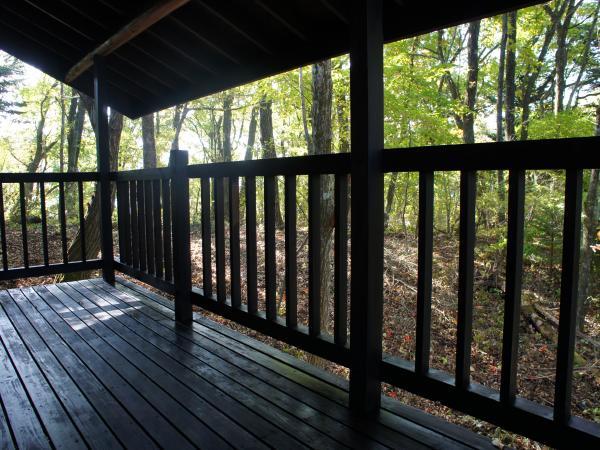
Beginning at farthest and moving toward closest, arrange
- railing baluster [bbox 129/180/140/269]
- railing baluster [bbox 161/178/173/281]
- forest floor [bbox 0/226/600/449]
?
forest floor [bbox 0/226/600/449], railing baluster [bbox 129/180/140/269], railing baluster [bbox 161/178/173/281]

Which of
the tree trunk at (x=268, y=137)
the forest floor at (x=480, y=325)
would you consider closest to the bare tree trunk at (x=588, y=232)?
the forest floor at (x=480, y=325)

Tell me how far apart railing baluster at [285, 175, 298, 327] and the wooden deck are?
327mm

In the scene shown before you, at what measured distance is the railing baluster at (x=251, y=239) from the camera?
2.44 metres

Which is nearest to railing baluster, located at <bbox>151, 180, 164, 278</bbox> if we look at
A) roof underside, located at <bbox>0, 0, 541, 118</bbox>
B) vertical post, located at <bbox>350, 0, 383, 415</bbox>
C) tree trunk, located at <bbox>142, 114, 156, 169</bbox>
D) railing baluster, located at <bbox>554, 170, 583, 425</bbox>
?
roof underside, located at <bbox>0, 0, 541, 118</bbox>

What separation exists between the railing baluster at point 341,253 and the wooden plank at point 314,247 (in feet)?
0.43

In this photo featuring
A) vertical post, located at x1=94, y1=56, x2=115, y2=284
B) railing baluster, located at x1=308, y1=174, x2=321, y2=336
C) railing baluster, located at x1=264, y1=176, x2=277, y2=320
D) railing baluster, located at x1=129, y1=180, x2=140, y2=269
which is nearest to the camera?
railing baluster, located at x1=308, y1=174, x2=321, y2=336

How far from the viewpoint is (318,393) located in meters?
2.01

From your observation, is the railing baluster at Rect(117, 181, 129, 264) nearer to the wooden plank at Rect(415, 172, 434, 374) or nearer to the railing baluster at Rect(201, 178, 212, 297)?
the railing baluster at Rect(201, 178, 212, 297)

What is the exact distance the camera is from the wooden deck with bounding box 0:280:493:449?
1635 mm

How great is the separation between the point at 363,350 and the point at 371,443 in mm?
350

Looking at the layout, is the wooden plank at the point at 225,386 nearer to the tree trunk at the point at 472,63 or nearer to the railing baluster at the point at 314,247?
the railing baluster at the point at 314,247

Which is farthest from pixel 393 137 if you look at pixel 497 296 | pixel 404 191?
pixel 497 296

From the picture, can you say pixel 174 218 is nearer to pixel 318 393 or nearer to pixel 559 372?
pixel 318 393

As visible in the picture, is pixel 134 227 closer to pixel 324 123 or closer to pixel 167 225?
pixel 167 225
